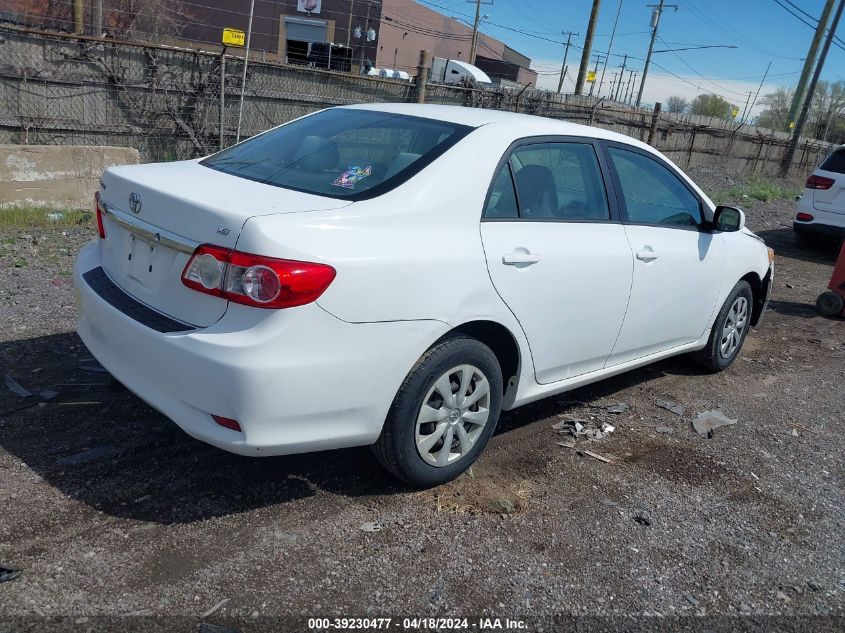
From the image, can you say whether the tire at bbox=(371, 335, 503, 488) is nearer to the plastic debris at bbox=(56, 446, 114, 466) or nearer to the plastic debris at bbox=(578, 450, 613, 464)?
the plastic debris at bbox=(578, 450, 613, 464)

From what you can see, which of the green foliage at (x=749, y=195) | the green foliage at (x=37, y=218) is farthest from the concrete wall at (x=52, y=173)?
the green foliage at (x=749, y=195)

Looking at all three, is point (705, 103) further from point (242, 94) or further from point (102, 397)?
point (102, 397)

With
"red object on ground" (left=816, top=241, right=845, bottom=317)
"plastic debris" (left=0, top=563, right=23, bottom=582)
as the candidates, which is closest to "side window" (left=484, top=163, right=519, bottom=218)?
"plastic debris" (left=0, top=563, right=23, bottom=582)

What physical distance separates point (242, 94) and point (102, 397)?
8152 mm

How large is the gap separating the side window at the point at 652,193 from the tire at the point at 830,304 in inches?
146

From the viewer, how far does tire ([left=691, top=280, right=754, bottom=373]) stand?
550 cm

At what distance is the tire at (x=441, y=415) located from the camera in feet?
10.7

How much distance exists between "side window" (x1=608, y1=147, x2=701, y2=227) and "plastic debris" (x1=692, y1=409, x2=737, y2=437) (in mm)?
1249

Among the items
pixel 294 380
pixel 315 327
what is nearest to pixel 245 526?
pixel 294 380

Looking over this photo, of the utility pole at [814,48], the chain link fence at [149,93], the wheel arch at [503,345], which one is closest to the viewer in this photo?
the wheel arch at [503,345]

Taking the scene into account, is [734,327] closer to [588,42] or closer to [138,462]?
[138,462]

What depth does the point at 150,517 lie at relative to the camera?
10.4 feet

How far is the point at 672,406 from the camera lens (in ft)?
16.7

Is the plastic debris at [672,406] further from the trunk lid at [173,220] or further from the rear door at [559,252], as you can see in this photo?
the trunk lid at [173,220]
